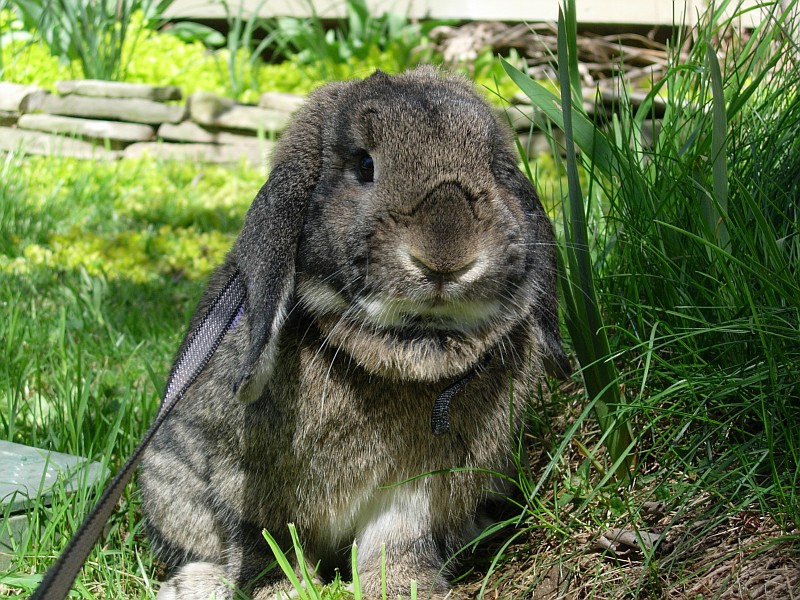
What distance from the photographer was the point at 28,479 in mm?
2621

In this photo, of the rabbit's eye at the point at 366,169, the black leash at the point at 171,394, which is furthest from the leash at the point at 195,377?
the rabbit's eye at the point at 366,169

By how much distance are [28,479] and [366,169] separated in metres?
1.37

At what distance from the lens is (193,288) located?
457 cm

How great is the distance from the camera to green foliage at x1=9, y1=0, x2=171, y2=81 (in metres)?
6.90

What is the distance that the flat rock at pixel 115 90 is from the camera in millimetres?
6750

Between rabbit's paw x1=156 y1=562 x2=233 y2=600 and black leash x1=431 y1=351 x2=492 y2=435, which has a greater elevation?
black leash x1=431 y1=351 x2=492 y2=435

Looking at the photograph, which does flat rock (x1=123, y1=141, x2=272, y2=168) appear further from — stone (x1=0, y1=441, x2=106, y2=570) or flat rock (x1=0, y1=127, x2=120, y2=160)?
stone (x1=0, y1=441, x2=106, y2=570)

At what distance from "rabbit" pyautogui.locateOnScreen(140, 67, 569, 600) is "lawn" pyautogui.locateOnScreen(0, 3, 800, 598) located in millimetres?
156

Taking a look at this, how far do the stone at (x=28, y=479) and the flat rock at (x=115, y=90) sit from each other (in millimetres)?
4447

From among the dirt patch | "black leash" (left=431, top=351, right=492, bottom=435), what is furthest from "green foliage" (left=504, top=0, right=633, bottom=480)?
"black leash" (left=431, top=351, right=492, bottom=435)

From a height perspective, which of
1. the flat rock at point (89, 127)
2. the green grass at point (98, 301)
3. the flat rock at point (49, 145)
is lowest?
the green grass at point (98, 301)

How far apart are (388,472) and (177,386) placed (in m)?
0.56

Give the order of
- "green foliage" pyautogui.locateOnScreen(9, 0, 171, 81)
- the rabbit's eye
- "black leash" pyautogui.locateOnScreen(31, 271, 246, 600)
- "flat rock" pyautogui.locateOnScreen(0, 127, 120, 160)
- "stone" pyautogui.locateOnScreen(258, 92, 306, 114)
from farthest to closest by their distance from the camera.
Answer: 1. "green foliage" pyautogui.locateOnScreen(9, 0, 171, 81)
2. "stone" pyautogui.locateOnScreen(258, 92, 306, 114)
3. "flat rock" pyautogui.locateOnScreen(0, 127, 120, 160)
4. the rabbit's eye
5. "black leash" pyautogui.locateOnScreen(31, 271, 246, 600)

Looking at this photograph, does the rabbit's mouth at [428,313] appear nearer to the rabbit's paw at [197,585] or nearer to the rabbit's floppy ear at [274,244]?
the rabbit's floppy ear at [274,244]
